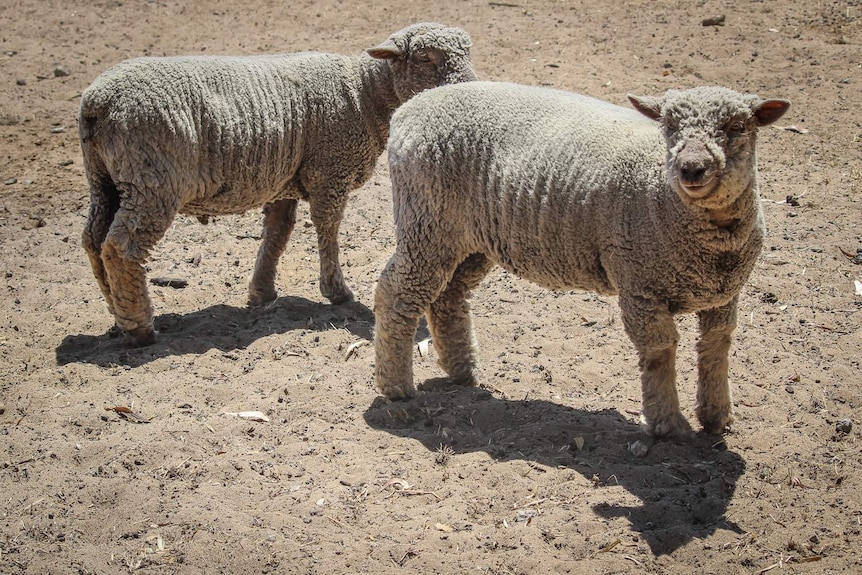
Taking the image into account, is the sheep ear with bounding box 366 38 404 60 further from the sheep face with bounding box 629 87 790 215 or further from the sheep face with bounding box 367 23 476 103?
the sheep face with bounding box 629 87 790 215

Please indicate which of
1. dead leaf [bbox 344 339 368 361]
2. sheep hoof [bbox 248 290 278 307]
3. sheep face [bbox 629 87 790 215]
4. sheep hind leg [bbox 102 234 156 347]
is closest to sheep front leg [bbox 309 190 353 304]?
sheep hoof [bbox 248 290 278 307]

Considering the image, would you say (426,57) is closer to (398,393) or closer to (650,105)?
(398,393)

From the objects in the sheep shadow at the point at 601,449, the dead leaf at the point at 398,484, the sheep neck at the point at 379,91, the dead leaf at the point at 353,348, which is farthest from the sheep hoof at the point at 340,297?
the dead leaf at the point at 398,484

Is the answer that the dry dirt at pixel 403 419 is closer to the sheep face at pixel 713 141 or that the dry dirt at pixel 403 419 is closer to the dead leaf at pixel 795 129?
the dead leaf at pixel 795 129

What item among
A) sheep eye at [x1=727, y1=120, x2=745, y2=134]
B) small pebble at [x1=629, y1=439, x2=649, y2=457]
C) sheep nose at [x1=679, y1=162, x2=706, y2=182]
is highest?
sheep eye at [x1=727, y1=120, x2=745, y2=134]

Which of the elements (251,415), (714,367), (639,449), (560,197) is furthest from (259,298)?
(714,367)

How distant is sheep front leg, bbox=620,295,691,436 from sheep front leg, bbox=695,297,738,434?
0.16m

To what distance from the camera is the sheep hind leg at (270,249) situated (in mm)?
7914

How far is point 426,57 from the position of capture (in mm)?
7340

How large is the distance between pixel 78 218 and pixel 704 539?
6.81 meters

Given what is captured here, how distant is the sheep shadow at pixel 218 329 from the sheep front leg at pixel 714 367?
2.69 metres

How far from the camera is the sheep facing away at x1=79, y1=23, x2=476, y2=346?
6773mm

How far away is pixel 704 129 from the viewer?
180 inches

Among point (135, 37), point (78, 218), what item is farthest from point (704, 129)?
point (135, 37)
